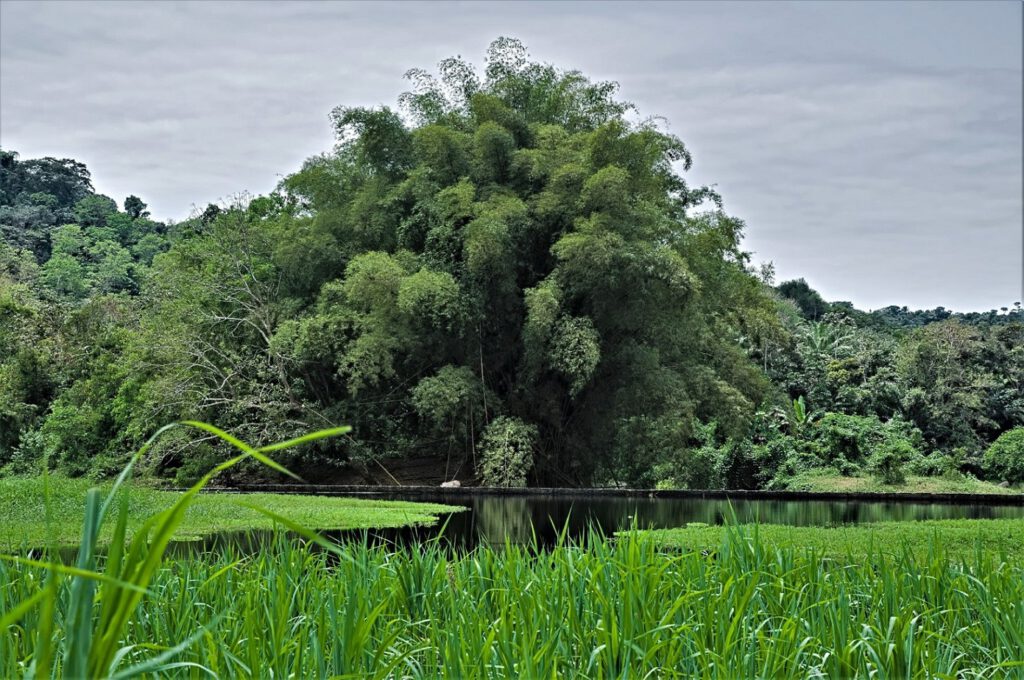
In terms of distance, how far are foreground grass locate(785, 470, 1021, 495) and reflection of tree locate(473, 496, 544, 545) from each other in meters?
4.69

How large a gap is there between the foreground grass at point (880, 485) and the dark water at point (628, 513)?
1.13m

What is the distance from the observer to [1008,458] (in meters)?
15.9

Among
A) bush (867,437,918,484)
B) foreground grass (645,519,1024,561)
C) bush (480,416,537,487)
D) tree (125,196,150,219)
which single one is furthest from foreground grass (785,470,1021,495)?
tree (125,196,150,219)

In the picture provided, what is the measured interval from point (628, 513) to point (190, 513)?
4864 mm

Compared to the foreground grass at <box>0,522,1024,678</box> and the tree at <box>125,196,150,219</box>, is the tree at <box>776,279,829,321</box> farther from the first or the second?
the foreground grass at <box>0,522,1024,678</box>

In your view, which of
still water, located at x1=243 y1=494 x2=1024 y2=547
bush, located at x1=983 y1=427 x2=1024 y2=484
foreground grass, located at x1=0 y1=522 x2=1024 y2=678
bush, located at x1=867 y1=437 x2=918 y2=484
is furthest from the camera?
bush, located at x1=983 y1=427 x2=1024 y2=484

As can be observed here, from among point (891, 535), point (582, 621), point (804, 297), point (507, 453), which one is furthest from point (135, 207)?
point (582, 621)

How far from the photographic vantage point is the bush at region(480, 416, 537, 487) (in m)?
14.3

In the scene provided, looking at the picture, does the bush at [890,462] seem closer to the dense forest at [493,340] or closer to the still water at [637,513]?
the dense forest at [493,340]

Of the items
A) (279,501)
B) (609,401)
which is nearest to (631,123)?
(609,401)

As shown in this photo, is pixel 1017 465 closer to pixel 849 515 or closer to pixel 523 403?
pixel 849 515

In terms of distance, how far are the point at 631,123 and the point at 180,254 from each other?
844 centimetres

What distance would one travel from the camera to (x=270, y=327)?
16578 millimetres

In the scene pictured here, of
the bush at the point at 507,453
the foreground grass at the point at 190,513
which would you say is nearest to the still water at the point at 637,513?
the foreground grass at the point at 190,513
